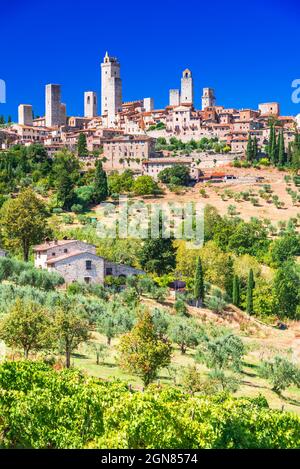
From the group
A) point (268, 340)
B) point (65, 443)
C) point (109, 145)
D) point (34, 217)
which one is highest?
point (109, 145)

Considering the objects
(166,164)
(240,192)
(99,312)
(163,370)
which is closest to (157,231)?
(99,312)

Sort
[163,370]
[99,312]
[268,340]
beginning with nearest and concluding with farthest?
[163,370]
[99,312]
[268,340]

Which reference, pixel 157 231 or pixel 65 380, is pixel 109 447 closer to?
pixel 65 380

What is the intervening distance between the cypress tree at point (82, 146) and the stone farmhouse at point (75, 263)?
43597 millimetres

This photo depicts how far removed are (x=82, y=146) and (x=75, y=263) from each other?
152ft

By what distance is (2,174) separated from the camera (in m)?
67.8

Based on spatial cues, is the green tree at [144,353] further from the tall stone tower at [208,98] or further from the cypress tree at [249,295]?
the tall stone tower at [208,98]

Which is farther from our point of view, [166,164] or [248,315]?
[166,164]

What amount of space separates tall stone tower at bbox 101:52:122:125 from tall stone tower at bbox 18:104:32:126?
440 inches

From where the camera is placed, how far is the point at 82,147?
80.3 meters

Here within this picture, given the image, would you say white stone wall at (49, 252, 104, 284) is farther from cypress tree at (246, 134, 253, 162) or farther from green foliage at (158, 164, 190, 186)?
cypress tree at (246, 134, 253, 162)

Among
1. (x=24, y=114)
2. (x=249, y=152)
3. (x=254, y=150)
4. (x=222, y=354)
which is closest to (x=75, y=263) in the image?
(x=222, y=354)

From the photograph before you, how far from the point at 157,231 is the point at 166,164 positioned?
1277 inches

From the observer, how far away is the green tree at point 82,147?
79.9 m
